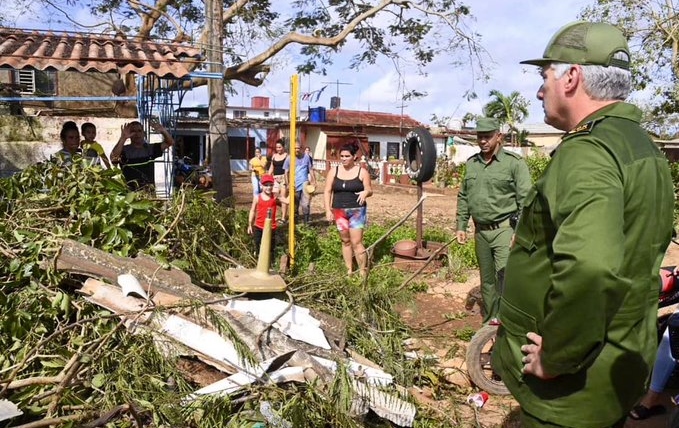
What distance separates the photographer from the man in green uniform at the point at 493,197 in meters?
4.71

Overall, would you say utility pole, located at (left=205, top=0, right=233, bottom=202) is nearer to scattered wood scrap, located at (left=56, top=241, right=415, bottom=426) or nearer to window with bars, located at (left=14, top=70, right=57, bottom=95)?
scattered wood scrap, located at (left=56, top=241, right=415, bottom=426)

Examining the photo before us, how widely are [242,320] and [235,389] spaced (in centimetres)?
55

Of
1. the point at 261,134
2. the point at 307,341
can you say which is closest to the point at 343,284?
the point at 307,341

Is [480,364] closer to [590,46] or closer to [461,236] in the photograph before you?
[461,236]

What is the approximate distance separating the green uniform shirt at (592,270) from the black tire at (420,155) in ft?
16.2

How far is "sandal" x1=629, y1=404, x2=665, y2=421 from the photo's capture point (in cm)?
368

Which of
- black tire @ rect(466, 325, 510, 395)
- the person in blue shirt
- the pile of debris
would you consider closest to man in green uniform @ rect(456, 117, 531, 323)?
black tire @ rect(466, 325, 510, 395)

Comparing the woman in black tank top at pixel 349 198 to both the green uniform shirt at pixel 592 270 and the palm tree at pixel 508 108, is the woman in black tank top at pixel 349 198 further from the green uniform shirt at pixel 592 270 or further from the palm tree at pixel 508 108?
the palm tree at pixel 508 108

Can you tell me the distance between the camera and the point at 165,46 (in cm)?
697

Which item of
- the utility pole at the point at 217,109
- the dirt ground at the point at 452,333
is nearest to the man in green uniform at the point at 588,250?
the dirt ground at the point at 452,333

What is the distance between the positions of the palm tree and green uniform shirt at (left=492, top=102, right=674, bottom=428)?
31.3 m

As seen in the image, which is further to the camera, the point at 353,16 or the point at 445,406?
the point at 353,16

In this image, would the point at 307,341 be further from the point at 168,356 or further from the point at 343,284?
the point at 343,284

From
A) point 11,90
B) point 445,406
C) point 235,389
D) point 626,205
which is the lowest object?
point 445,406
